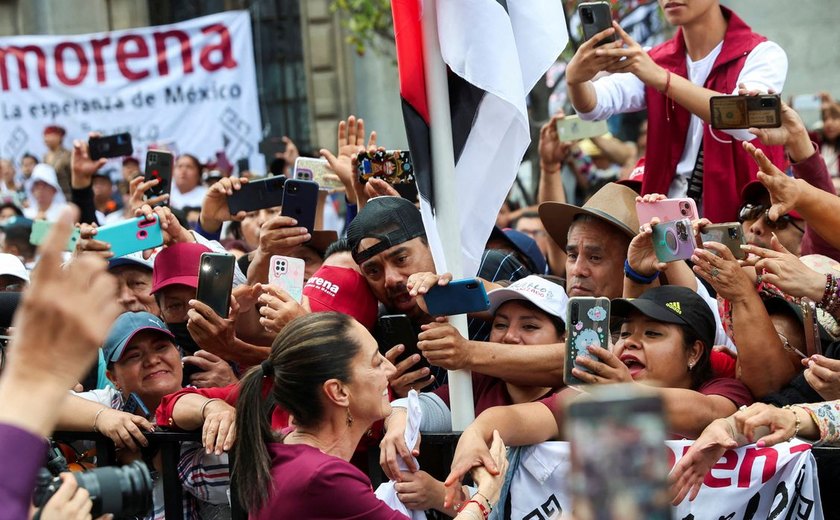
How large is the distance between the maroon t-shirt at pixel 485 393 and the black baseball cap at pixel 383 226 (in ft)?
2.02

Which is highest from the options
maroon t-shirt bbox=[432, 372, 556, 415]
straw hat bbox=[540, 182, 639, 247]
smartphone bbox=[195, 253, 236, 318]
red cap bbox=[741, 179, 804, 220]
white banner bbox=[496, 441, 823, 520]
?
red cap bbox=[741, 179, 804, 220]

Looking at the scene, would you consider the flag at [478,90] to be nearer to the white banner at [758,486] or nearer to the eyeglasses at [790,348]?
the white banner at [758,486]

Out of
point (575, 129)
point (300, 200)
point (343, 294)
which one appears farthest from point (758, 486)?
point (575, 129)

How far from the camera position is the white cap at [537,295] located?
14.6 feet

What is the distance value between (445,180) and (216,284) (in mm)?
1024

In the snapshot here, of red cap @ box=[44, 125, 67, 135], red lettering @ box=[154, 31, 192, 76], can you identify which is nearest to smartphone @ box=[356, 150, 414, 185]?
red lettering @ box=[154, 31, 192, 76]

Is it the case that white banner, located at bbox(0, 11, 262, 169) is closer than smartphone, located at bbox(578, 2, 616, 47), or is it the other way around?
smartphone, located at bbox(578, 2, 616, 47)

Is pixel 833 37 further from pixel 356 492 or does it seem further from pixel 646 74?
pixel 356 492

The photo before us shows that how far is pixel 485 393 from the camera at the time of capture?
14.9 feet

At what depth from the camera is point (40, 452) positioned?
211cm

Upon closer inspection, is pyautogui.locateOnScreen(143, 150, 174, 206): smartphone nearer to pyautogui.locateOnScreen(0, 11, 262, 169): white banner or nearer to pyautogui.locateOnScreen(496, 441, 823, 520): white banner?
pyautogui.locateOnScreen(496, 441, 823, 520): white banner

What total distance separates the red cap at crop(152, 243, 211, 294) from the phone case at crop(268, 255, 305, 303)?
0.51 m

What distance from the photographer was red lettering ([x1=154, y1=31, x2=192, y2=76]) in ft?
42.7

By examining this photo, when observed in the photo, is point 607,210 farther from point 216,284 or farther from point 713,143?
point 216,284
